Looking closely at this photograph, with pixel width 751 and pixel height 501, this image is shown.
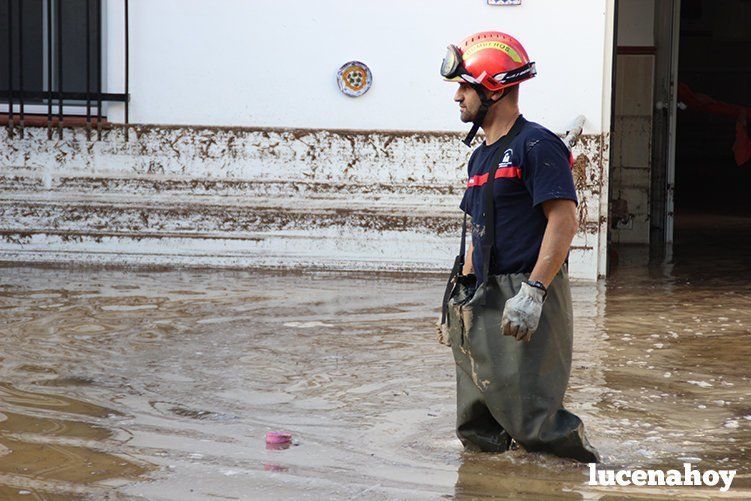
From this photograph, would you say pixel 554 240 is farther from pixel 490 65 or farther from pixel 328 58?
pixel 328 58

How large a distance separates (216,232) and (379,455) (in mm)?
5033

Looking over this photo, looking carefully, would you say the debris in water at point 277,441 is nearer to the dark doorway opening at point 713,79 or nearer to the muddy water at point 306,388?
the muddy water at point 306,388

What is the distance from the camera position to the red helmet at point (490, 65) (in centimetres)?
414

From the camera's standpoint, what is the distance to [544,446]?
4.11m

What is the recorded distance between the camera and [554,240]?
400cm

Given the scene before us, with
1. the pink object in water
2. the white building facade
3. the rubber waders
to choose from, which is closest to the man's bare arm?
the rubber waders

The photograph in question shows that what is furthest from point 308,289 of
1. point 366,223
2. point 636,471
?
point 636,471

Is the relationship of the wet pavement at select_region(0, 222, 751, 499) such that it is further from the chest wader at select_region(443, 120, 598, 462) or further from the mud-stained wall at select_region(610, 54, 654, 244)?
the mud-stained wall at select_region(610, 54, 654, 244)

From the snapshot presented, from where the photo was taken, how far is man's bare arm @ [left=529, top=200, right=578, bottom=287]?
3984mm

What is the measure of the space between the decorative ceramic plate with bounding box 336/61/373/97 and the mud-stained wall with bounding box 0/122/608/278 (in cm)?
34

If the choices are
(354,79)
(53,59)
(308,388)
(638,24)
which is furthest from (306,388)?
(638,24)

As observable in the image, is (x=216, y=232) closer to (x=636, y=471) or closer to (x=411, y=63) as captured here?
(x=411, y=63)

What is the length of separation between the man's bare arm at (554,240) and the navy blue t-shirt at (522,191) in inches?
2.0

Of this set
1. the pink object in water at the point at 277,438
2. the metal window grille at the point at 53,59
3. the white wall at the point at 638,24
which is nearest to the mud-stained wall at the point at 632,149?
the white wall at the point at 638,24
